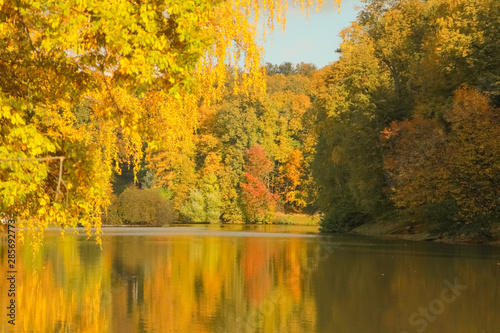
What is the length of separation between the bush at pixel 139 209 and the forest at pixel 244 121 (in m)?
0.15

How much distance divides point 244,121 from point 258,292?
68089 mm

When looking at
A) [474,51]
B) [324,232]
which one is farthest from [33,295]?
[324,232]

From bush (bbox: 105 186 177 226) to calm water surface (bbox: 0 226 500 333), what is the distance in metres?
41.9

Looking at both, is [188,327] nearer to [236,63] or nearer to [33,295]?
[236,63]

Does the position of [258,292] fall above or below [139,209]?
below

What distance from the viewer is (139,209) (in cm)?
7700

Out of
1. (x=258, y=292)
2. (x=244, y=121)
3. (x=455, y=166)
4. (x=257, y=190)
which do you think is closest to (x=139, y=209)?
(x=257, y=190)

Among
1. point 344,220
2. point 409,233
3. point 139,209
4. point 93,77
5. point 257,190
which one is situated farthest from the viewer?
point 257,190

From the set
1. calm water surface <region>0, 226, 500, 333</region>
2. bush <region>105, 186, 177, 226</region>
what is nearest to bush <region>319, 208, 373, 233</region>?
bush <region>105, 186, 177, 226</region>

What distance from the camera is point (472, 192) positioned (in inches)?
1591

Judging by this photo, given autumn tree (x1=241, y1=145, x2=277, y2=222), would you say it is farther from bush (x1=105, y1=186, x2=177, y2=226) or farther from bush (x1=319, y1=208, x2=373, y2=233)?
bush (x1=319, y1=208, x2=373, y2=233)

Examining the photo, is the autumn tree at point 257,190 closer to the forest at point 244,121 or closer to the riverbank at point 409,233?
the forest at point 244,121

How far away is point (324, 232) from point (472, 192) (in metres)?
21.2

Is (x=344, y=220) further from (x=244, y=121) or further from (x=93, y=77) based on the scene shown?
(x=93, y=77)
